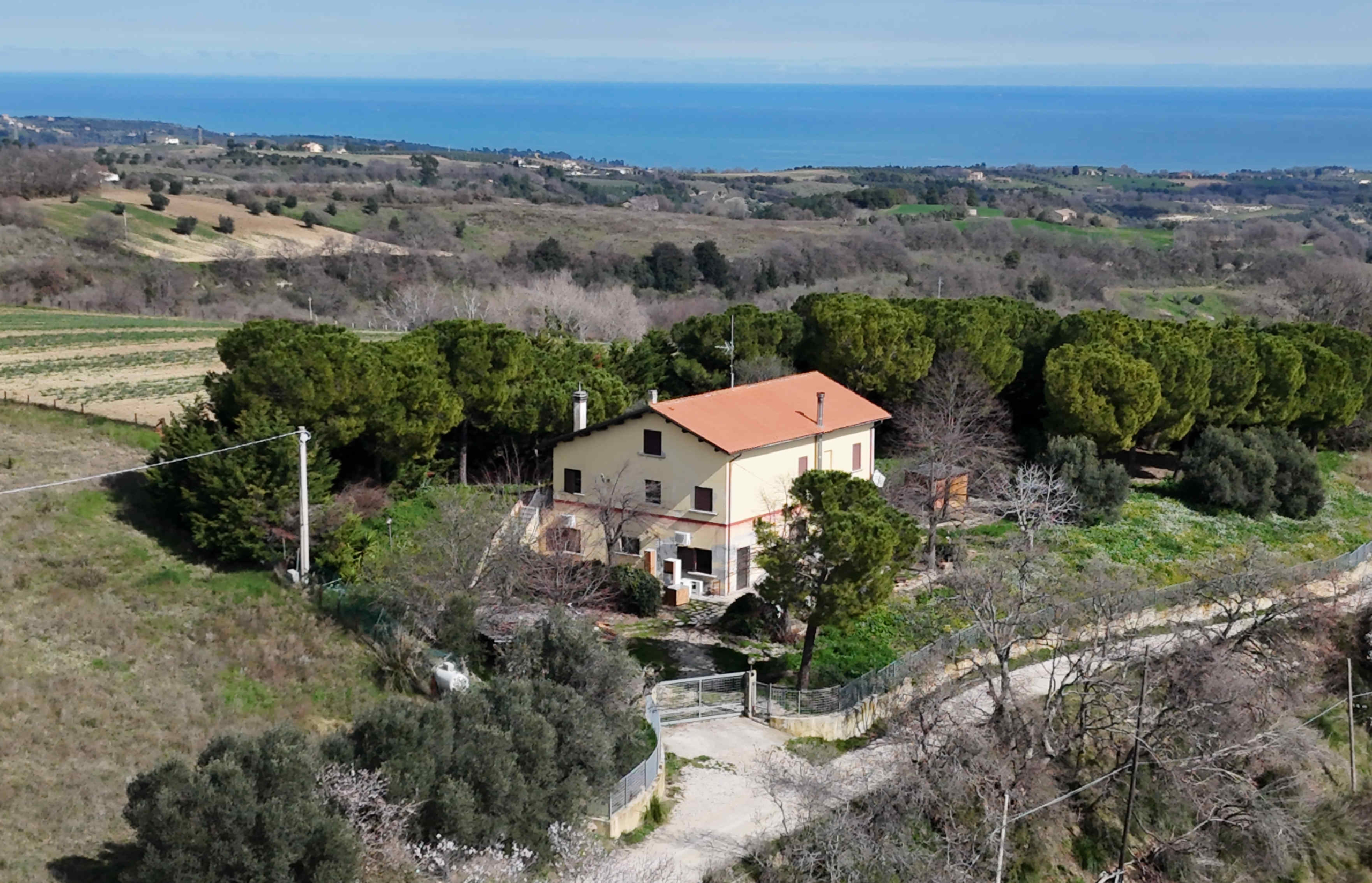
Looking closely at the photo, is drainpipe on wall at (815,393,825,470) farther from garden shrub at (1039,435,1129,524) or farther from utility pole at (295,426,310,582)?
utility pole at (295,426,310,582)

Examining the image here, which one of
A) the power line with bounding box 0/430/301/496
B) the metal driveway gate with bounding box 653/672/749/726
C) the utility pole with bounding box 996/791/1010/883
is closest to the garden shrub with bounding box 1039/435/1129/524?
the metal driveway gate with bounding box 653/672/749/726

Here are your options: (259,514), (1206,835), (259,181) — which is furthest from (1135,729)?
(259,181)

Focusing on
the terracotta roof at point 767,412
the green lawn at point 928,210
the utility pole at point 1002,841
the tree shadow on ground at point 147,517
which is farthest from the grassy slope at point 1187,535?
the green lawn at point 928,210

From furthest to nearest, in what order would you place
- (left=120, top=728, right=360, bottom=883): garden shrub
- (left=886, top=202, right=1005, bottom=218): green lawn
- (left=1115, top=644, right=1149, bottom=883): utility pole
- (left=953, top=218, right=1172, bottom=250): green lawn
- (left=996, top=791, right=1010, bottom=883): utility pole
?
(left=886, top=202, right=1005, bottom=218): green lawn < (left=953, top=218, right=1172, bottom=250): green lawn < (left=1115, top=644, right=1149, bottom=883): utility pole < (left=996, top=791, right=1010, bottom=883): utility pole < (left=120, top=728, right=360, bottom=883): garden shrub

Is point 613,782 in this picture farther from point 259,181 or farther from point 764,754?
point 259,181

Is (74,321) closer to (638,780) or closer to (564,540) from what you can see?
(564,540)
